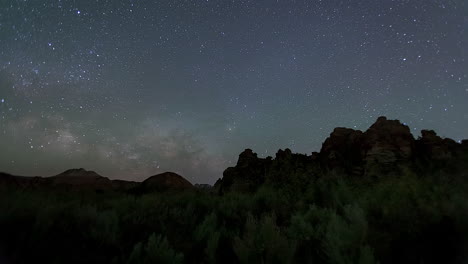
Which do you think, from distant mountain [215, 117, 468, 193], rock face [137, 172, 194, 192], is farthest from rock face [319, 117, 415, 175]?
rock face [137, 172, 194, 192]

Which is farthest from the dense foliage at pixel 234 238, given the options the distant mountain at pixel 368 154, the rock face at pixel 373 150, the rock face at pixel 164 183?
the rock face at pixel 373 150

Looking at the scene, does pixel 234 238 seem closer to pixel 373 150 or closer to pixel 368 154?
pixel 368 154

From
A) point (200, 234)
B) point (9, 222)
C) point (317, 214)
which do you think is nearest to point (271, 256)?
point (200, 234)

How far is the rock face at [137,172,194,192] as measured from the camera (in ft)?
57.5

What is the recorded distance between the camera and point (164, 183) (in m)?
19.1

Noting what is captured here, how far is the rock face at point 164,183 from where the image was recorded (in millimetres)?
17531

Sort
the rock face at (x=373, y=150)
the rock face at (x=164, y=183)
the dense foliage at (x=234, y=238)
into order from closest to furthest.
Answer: the dense foliage at (x=234, y=238), the rock face at (x=164, y=183), the rock face at (x=373, y=150)

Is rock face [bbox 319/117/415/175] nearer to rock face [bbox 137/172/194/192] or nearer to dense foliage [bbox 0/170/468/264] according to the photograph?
rock face [bbox 137/172/194/192]

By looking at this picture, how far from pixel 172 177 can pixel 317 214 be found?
17.1 metres

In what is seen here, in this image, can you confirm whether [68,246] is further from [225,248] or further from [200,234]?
[225,248]

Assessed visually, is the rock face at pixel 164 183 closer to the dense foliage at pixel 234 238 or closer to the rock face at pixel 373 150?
the rock face at pixel 373 150

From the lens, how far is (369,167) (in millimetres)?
19625

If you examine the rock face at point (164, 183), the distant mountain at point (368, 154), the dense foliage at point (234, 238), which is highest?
the distant mountain at point (368, 154)

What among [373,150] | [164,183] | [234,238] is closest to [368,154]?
Result: [373,150]
